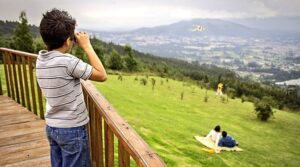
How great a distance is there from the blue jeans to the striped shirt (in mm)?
51

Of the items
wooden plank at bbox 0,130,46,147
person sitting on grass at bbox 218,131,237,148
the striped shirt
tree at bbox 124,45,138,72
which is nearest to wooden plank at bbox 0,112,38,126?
wooden plank at bbox 0,130,46,147

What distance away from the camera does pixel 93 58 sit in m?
1.88

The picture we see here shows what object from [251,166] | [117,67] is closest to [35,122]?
[251,166]

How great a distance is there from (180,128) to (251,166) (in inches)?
133

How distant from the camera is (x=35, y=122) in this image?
4590mm

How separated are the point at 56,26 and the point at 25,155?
2.41m

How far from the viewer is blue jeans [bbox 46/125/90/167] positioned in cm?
207

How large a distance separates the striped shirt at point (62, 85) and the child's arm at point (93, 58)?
5 centimetres

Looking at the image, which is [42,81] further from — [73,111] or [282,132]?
[282,132]

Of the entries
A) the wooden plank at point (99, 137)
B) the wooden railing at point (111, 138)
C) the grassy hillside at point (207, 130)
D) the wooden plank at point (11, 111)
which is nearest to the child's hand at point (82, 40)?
the wooden railing at point (111, 138)

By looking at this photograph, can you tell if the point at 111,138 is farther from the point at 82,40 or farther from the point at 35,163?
the point at 35,163

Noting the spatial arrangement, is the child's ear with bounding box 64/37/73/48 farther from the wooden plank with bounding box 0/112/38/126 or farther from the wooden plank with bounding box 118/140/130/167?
the wooden plank with bounding box 0/112/38/126

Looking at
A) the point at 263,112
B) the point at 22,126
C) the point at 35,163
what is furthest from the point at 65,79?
the point at 263,112

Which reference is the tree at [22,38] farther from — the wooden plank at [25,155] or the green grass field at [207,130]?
the wooden plank at [25,155]
